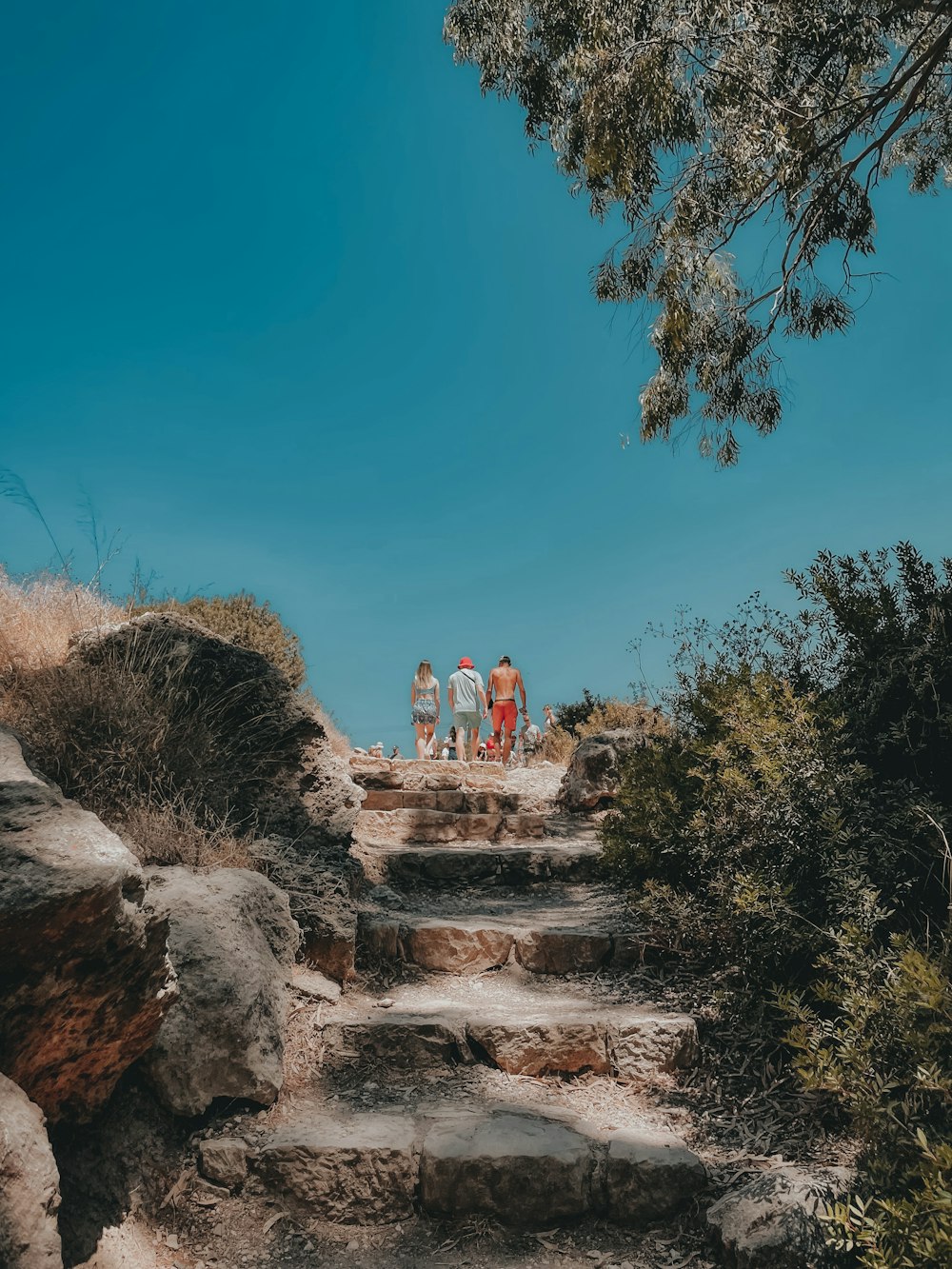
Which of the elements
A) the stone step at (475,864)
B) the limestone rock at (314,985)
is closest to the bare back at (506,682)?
the stone step at (475,864)

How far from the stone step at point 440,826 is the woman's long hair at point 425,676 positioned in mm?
6165

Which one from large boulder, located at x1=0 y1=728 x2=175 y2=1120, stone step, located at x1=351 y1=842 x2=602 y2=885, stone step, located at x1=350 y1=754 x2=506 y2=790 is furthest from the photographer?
stone step, located at x1=350 y1=754 x2=506 y2=790

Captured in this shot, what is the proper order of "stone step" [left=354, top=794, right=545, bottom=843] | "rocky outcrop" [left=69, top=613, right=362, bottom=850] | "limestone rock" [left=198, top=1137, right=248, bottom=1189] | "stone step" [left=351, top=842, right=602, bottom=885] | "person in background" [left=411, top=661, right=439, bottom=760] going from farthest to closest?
"person in background" [left=411, top=661, right=439, bottom=760]
"stone step" [left=354, top=794, right=545, bottom=843]
"stone step" [left=351, top=842, right=602, bottom=885]
"rocky outcrop" [left=69, top=613, right=362, bottom=850]
"limestone rock" [left=198, top=1137, right=248, bottom=1189]

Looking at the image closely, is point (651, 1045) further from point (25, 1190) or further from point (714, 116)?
point (714, 116)

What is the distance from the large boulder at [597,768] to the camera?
816 centimetres

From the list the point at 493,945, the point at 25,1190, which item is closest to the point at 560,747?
the point at 493,945

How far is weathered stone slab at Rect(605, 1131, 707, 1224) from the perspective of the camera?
9.18 ft

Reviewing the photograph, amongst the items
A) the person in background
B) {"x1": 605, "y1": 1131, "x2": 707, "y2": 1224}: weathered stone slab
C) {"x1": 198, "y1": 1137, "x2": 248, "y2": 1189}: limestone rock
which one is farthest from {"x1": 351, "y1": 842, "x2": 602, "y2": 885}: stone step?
the person in background

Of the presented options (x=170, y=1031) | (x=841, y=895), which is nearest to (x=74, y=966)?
(x=170, y=1031)

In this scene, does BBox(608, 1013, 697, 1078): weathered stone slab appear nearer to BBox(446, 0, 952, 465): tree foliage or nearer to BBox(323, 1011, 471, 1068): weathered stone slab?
BBox(323, 1011, 471, 1068): weathered stone slab

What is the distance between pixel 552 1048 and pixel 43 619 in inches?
146

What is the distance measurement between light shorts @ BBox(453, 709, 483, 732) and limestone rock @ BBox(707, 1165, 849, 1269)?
9.96m

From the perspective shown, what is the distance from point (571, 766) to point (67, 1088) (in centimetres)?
643

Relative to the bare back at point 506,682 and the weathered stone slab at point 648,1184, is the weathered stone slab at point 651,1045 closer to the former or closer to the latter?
the weathered stone slab at point 648,1184
